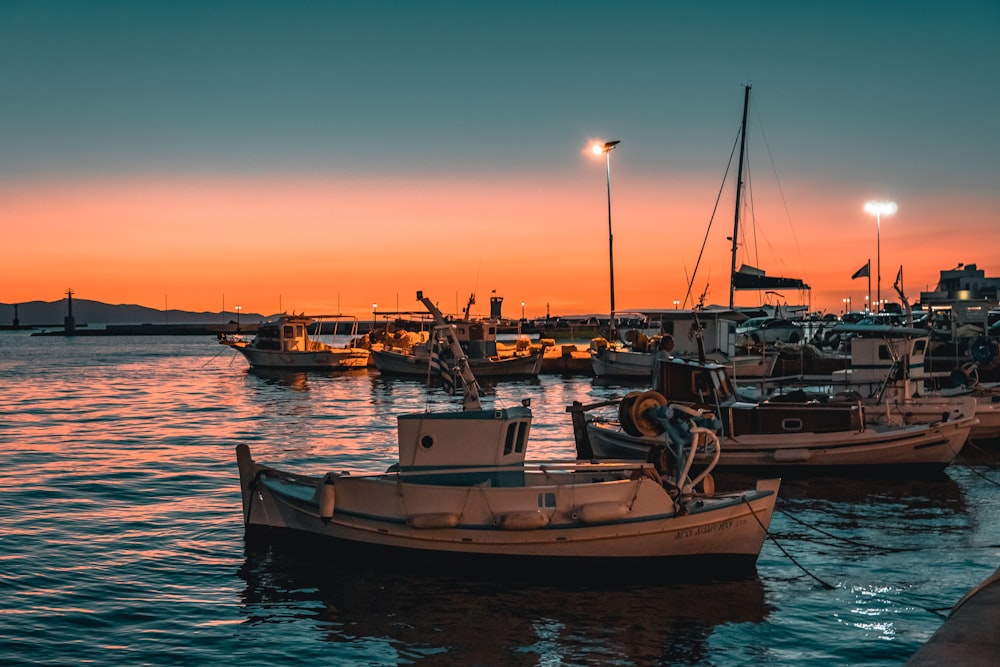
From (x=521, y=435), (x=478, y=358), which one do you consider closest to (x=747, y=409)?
(x=521, y=435)

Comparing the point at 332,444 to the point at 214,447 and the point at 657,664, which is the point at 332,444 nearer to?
the point at 214,447

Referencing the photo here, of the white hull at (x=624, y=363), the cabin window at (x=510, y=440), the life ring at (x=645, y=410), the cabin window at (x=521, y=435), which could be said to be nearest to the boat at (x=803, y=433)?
the life ring at (x=645, y=410)

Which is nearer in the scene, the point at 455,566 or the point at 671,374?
the point at 455,566

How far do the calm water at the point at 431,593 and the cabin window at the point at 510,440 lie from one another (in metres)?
2.34

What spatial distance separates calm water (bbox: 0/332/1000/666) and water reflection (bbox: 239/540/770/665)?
0.04 m

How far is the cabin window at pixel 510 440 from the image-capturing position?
56.4 feet

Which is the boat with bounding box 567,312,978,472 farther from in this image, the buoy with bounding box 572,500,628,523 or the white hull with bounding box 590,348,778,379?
the white hull with bounding box 590,348,778,379

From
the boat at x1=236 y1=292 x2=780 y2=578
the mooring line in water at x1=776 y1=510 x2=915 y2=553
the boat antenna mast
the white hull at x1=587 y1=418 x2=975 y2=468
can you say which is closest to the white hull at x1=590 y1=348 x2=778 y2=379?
the white hull at x1=587 y1=418 x2=975 y2=468

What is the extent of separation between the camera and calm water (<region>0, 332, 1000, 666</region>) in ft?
45.3

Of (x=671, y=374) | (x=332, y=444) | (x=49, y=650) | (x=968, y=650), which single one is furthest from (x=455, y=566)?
(x=332, y=444)

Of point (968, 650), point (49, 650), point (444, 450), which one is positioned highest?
point (444, 450)

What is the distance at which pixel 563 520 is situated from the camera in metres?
16.3

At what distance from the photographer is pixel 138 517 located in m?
23.1

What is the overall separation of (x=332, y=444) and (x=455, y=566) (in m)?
21.0
